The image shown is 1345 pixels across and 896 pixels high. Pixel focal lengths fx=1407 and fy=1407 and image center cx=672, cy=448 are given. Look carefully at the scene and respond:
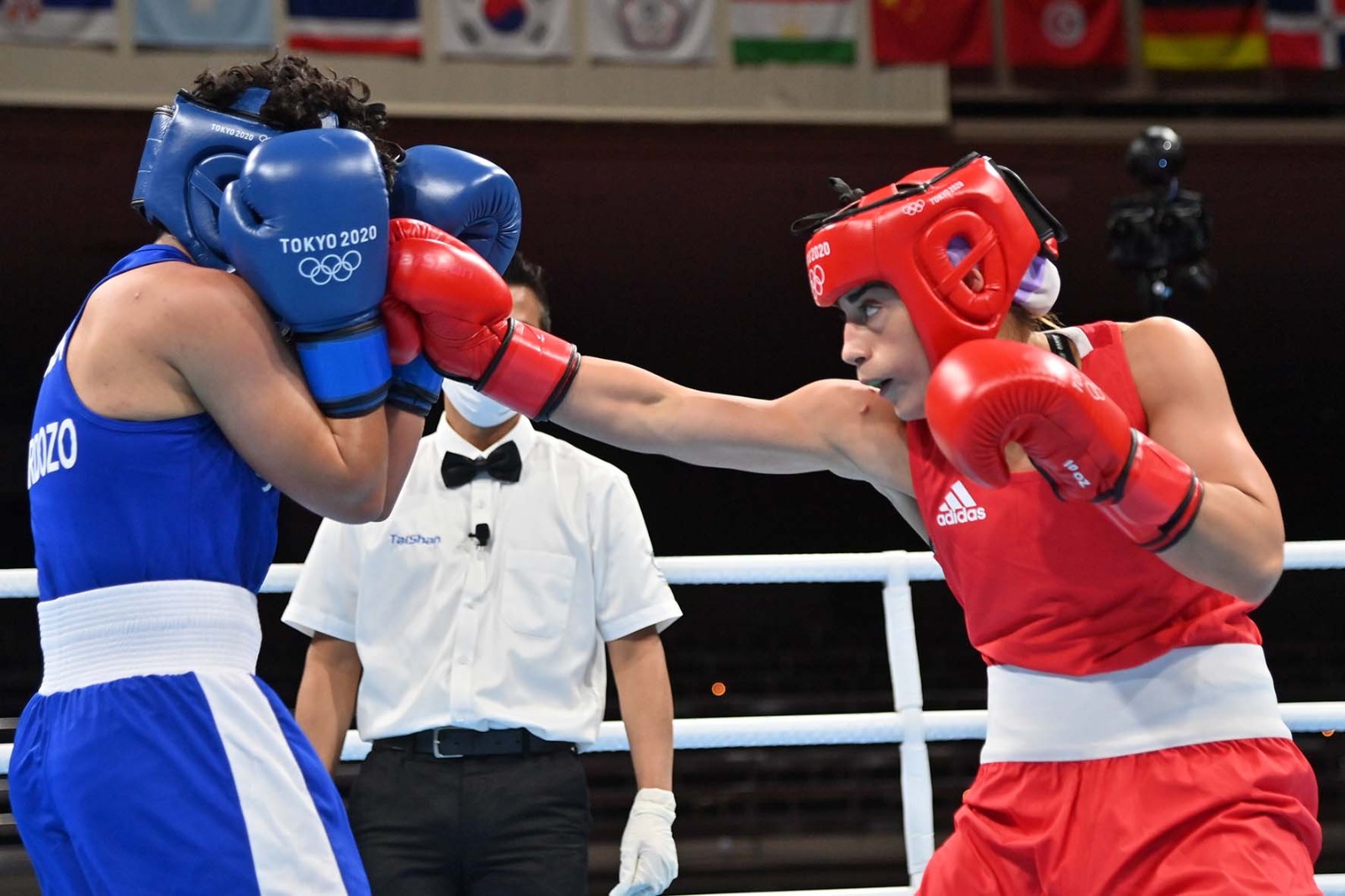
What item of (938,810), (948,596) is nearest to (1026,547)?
(938,810)

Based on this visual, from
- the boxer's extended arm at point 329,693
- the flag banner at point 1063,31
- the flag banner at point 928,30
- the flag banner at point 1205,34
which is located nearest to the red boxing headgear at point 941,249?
the boxer's extended arm at point 329,693

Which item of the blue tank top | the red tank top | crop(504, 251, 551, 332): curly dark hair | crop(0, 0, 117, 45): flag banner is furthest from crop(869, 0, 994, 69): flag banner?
the blue tank top

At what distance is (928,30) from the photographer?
736 centimetres

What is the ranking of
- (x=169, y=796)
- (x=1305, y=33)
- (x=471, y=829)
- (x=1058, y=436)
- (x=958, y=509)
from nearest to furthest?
(x=169, y=796), (x=1058, y=436), (x=958, y=509), (x=471, y=829), (x=1305, y=33)

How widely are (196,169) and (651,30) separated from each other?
5.81 metres

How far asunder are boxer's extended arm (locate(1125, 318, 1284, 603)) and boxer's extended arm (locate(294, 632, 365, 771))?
60.6 inches

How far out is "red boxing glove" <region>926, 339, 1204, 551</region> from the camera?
1.59m

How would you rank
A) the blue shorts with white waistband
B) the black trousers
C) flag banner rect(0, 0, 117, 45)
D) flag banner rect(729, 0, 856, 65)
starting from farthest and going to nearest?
flag banner rect(729, 0, 856, 65)
flag banner rect(0, 0, 117, 45)
the black trousers
the blue shorts with white waistband

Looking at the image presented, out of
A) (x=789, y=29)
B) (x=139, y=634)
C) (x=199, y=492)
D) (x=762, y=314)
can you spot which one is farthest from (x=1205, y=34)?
(x=139, y=634)

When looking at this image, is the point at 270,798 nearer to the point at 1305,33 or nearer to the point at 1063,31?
the point at 1063,31

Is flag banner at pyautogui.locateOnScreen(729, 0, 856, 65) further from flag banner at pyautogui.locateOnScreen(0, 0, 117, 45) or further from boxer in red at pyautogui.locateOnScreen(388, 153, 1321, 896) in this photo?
boxer in red at pyautogui.locateOnScreen(388, 153, 1321, 896)

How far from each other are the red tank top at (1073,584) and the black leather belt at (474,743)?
0.90 metres

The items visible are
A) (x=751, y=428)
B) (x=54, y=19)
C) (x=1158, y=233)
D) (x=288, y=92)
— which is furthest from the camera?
(x=54, y=19)

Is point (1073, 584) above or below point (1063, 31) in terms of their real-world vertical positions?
below
